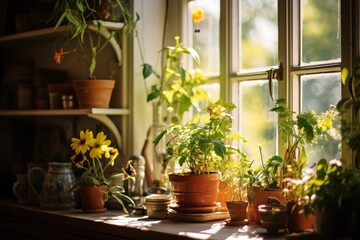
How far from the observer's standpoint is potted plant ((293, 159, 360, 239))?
2.14 meters

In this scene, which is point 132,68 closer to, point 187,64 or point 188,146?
point 187,64

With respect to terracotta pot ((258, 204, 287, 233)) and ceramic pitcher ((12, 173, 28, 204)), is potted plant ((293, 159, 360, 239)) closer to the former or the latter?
terracotta pot ((258, 204, 287, 233))

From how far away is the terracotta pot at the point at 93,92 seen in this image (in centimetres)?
316

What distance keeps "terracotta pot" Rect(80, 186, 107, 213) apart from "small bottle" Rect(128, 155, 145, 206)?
17 cm

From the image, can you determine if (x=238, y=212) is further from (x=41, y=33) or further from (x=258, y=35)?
(x=41, y=33)

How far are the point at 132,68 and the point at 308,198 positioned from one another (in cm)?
133

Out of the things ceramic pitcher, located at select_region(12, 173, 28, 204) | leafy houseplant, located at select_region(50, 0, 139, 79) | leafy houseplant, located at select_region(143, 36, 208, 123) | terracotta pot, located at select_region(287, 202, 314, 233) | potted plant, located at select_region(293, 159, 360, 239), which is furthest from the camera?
ceramic pitcher, located at select_region(12, 173, 28, 204)

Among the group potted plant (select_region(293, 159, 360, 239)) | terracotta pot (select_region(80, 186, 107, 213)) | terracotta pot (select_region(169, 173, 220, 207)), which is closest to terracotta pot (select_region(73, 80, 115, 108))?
terracotta pot (select_region(80, 186, 107, 213))

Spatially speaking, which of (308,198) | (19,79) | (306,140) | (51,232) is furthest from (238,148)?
(19,79)

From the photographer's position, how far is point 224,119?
2805mm

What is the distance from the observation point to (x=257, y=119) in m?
2.97

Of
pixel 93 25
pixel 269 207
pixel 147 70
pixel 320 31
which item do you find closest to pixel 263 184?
pixel 269 207

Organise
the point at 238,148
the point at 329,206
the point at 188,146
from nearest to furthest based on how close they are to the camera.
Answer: the point at 329,206, the point at 188,146, the point at 238,148

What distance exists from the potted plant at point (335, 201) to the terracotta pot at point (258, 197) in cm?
38
